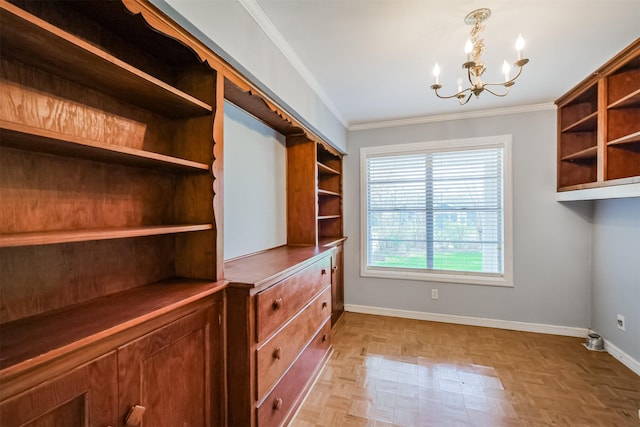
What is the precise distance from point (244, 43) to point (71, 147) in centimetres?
100

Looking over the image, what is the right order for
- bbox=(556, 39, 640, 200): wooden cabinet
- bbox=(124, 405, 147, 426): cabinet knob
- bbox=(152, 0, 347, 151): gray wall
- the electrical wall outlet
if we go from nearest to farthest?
bbox=(124, 405, 147, 426): cabinet knob → bbox=(152, 0, 347, 151): gray wall → bbox=(556, 39, 640, 200): wooden cabinet → the electrical wall outlet

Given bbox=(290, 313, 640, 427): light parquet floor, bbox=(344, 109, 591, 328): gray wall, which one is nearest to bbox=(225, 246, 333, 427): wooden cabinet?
bbox=(290, 313, 640, 427): light parquet floor

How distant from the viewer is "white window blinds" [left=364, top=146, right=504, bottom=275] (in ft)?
10.7

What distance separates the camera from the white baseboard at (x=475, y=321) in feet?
9.84

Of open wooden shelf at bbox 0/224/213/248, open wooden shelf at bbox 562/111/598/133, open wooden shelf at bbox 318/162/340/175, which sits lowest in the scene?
open wooden shelf at bbox 0/224/213/248

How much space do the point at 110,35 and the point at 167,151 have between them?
19.6 inches

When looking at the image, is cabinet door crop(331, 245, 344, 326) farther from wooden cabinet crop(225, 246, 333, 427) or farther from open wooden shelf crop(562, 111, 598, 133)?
open wooden shelf crop(562, 111, 598, 133)

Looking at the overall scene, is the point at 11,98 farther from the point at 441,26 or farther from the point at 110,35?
the point at 441,26

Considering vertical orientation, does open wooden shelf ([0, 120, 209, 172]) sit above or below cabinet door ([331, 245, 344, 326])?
above

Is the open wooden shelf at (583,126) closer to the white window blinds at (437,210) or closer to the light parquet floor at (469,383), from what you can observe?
the white window blinds at (437,210)

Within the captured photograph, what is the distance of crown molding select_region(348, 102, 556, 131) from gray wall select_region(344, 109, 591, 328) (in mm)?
45

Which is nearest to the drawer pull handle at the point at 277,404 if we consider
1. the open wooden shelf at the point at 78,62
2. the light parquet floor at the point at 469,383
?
the light parquet floor at the point at 469,383

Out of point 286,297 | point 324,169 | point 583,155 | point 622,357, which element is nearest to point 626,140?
point 583,155

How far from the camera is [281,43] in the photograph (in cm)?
185
